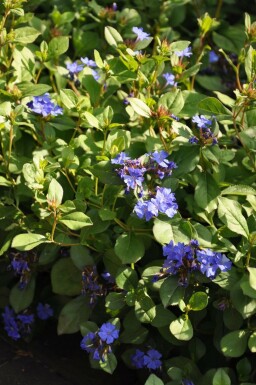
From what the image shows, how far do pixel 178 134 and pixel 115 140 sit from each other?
0.22 metres

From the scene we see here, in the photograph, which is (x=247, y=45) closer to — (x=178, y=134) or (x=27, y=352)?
(x=178, y=134)

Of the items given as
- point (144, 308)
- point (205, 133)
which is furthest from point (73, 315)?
point (205, 133)

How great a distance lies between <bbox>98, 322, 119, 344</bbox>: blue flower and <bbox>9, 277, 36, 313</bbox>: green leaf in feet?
1.47

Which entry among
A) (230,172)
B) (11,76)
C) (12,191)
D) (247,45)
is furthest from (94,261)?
(247,45)

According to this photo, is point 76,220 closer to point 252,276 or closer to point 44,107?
point 44,107

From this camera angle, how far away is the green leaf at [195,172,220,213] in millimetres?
2533

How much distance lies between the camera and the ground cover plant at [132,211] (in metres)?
2.37

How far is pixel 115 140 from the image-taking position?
252 cm

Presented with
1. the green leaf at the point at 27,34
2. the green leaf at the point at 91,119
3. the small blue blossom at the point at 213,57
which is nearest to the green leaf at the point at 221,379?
the green leaf at the point at 91,119

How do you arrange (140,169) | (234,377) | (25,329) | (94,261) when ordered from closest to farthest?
(140,169), (234,377), (94,261), (25,329)

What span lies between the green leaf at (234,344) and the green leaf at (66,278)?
614mm

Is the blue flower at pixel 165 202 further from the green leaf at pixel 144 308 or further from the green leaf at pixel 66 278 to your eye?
the green leaf at pixel 66 278

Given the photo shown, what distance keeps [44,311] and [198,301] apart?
77cm

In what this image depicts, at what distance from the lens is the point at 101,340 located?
2.45m
